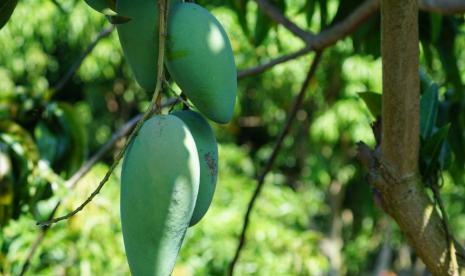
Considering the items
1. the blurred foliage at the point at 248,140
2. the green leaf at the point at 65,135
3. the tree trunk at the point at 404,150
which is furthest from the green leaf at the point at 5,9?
the green leaf at the point at 65,135

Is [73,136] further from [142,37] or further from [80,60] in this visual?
[142,37]

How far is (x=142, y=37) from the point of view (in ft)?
1.97

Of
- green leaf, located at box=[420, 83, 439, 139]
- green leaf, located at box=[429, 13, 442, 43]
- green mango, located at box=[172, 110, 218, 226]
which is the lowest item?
green leaf, located at box=[429, 13, 442, 43]

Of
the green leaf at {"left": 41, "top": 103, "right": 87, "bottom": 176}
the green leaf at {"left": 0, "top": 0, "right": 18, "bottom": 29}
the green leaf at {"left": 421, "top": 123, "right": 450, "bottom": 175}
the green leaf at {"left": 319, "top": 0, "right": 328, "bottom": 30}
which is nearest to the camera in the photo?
the green leaf at {"left": 0, "top": 0, "right": 18, "bottom": 29}

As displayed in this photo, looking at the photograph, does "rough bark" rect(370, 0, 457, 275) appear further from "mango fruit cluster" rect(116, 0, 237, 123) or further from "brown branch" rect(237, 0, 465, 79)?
"brown branch" rect(237, 0, 465, 79)

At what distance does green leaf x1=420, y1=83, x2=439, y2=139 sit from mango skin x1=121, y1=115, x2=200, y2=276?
0.46 meters

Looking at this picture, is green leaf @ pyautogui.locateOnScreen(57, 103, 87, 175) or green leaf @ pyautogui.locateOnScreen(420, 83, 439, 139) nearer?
green leaf @ pyautogui.locateOnScreen(420, 83, 439, 139)

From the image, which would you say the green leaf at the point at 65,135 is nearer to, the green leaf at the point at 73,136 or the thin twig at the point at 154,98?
the green leaf at the point at 73,136

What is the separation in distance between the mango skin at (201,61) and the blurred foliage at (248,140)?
72 millimetres

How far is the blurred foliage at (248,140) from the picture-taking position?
1380mm

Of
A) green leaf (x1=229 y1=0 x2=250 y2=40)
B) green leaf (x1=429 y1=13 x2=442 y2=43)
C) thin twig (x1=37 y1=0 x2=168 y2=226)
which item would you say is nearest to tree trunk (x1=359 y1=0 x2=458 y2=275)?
thin twig (x1=37 y1=0 x2=168 y2=226)

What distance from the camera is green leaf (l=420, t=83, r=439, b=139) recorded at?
0.94 meters

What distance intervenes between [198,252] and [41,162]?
1.82 meters

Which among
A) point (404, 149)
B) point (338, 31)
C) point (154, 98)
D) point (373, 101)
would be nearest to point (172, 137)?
point (154, 98)
